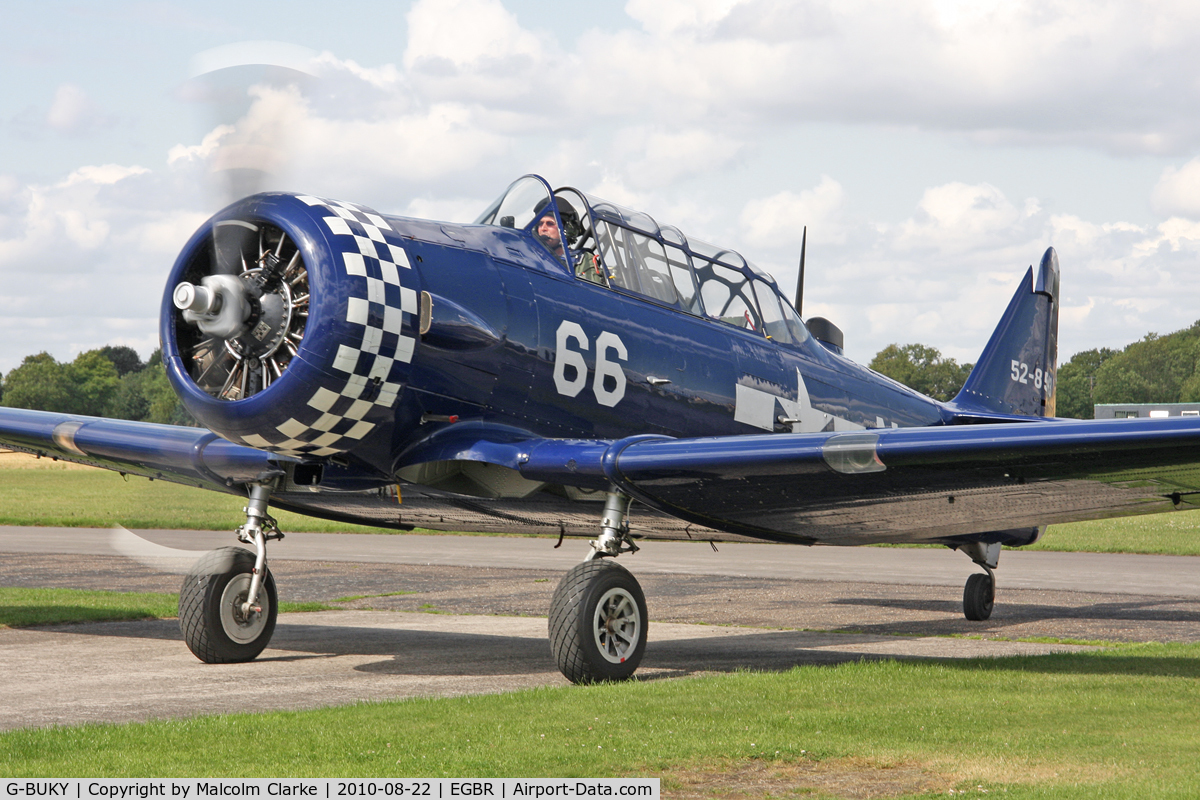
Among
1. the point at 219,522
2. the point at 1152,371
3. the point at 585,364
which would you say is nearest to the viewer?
the point at 585,364

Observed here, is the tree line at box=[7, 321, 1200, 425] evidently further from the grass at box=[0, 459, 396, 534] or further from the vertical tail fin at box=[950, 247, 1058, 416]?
the vertical tail fin at box=[950, 247, 1058, 416]

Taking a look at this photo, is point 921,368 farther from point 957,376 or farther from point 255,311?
point 255,311

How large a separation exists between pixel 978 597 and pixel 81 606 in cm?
912

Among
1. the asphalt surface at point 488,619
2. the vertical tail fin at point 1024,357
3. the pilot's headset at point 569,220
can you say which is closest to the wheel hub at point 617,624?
the asphalt surface at point 488,619

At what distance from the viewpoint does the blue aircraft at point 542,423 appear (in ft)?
24.2

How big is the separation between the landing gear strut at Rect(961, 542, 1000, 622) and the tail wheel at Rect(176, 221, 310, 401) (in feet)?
25.6

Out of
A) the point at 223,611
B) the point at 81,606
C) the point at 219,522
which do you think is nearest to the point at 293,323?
the point at 223,611

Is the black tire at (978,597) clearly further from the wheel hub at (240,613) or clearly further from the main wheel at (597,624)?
the wheel hub at (240,613)

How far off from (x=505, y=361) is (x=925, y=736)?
3688 mm

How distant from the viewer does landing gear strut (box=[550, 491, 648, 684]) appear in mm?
7691

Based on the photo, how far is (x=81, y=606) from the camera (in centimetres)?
1218

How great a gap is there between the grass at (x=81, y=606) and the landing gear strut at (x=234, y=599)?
2.75 m

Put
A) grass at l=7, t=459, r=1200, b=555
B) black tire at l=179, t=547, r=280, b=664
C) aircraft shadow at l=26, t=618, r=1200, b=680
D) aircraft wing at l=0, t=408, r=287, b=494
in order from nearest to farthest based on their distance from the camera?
aircraft shadow at l=26, t=618, r=1200, b=680 → black tire at l=179, t=547, r=280, b=664 → aircraft wing at l=0, t=408, r=287, b=494 → grass at l=7, t=459, r=1200, b=555

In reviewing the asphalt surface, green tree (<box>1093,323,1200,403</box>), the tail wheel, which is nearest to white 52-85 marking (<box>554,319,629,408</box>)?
the tail wheel
